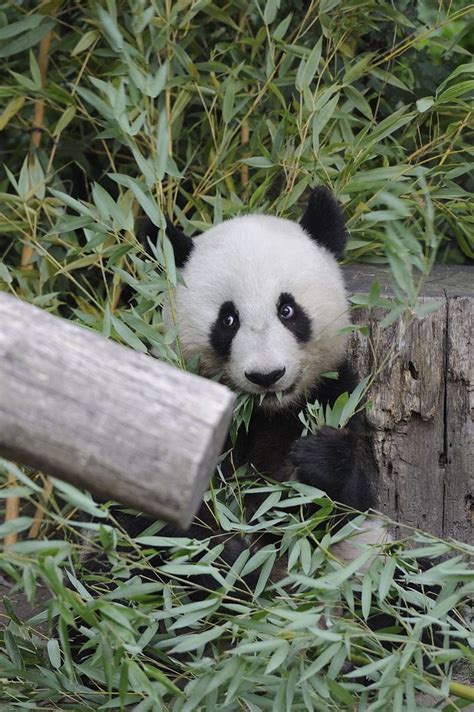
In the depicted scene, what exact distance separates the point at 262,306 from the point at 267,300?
2 cm

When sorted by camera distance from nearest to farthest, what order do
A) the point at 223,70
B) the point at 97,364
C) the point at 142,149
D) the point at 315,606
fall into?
the point at 97,364 < the point at 315,606 < the point at 223,70 < the point at 142,149

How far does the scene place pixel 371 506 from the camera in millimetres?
2547

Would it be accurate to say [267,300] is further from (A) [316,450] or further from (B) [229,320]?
(A) [316,450]

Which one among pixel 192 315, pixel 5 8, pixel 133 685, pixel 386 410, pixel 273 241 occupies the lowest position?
pixel 133 685

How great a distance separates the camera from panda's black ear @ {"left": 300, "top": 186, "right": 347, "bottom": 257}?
2605mm

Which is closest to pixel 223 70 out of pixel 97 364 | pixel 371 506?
pixel 371 506

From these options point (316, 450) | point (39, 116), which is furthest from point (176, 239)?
point (39, 116)

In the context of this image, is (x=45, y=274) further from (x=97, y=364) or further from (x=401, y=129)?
(x=97, y=364)

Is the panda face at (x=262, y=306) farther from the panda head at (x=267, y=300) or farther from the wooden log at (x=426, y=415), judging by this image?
the wooden log at (x=426, y=415)

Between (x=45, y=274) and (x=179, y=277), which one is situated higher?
(x=179, y=277)

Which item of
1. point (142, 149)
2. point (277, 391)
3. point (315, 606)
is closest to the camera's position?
point (315, 606)

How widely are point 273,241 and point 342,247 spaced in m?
0.24

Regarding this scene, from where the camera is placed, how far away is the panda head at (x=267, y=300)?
2385 mm

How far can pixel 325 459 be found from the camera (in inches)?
92.6
